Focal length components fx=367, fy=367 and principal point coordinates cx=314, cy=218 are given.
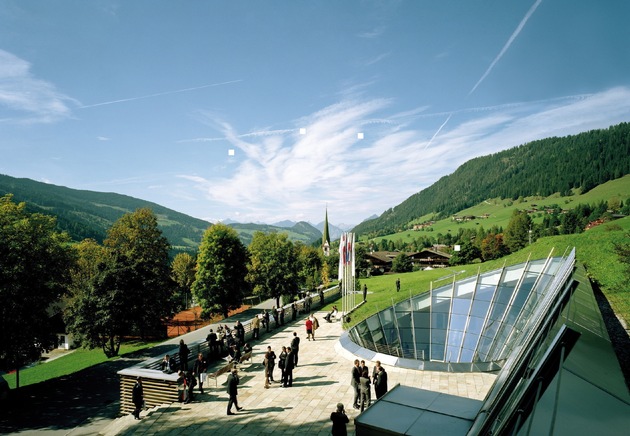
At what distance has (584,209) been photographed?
139 meters

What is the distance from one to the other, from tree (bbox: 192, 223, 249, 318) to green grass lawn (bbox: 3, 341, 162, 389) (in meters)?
7.22

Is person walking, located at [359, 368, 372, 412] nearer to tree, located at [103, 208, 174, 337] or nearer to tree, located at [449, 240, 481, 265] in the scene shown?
tree, located at [103, 208, 174, 337]

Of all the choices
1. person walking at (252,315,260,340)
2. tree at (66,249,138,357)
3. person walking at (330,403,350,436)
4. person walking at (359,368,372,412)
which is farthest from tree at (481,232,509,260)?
person walking at (330,403,350,436)

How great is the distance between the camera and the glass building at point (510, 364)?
4.50m

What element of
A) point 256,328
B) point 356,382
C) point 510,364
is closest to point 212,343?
point 256,328

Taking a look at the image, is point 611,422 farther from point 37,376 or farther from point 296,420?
point 37,376

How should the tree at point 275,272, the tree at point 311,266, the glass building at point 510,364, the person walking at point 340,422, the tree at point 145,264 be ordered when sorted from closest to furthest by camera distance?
the glass building at point 510,364 < the person walking at point 340,422 < the tree at point 145,264 < the tree at point 275,272 < the tree at point 311,266

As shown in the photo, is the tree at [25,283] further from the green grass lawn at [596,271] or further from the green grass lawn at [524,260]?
the green grass lawn at [596,271]

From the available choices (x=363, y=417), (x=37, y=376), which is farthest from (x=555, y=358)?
(x=37, y=376)

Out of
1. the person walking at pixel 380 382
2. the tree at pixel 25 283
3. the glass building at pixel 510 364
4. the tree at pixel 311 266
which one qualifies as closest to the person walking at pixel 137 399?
the person walking at pixel 380 382

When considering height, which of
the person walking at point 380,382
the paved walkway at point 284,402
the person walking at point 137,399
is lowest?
the paved walkway at point 284,402

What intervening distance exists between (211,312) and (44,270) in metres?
20.0

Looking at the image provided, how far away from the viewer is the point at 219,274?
4053cm

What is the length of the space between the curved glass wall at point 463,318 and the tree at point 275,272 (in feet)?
75.5
